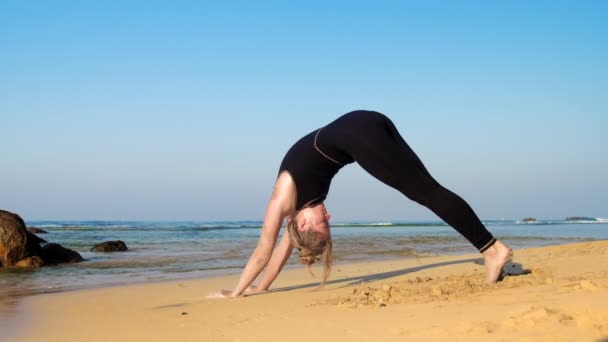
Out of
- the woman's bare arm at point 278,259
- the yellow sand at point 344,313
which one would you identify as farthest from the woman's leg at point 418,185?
the woman's bare arm at point 278,259

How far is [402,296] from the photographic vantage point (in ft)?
13.0

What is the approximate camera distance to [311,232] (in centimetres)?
437

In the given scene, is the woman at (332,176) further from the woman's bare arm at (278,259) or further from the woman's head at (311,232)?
the woman's bare arm at (278,259)

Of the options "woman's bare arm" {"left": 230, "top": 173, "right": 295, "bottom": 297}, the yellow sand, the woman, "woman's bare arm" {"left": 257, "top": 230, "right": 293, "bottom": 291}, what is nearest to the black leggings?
the woman

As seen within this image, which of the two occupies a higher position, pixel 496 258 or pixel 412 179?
pixel 412 179

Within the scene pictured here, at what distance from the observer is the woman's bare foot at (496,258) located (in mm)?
4328

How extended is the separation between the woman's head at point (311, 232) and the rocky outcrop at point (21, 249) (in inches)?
225

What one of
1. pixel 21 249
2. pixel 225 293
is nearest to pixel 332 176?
pixel 225 293

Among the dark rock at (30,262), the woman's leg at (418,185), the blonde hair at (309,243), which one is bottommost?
the dark rock at (30,262)

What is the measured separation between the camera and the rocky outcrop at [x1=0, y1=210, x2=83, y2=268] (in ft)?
27.7

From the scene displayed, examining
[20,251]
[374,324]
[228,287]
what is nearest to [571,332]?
[374,324]

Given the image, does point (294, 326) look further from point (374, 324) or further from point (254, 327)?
point (374, 324)

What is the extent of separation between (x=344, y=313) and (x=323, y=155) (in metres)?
1.39

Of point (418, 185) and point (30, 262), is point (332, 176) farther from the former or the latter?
point (30, 262)
